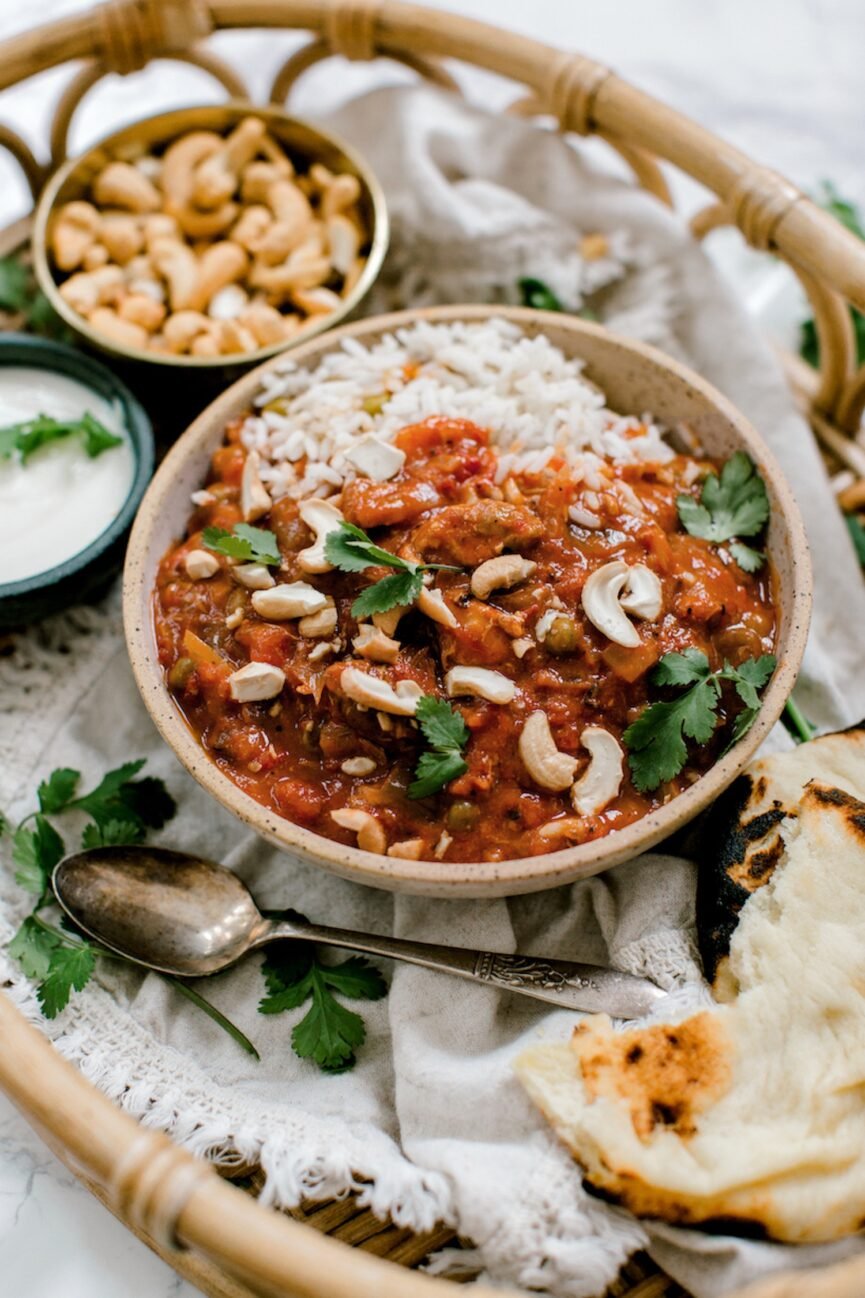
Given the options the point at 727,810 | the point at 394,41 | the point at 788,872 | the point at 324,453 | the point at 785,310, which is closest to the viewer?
the point at 788,872

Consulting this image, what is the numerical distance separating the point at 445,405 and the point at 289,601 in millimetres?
618

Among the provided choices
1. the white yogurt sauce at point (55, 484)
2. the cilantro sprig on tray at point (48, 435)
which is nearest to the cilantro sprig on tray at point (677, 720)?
the white yogurt sauce at point (55, 484)

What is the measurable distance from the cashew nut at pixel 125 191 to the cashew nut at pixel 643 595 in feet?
6.17

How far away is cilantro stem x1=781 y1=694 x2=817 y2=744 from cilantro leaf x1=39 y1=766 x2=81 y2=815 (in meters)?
1.62

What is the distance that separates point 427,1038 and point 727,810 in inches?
29.7

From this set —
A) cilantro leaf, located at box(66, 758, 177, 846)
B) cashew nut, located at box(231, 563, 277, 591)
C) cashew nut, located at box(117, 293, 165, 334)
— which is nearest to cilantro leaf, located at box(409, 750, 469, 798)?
cashew nut, located at box(231, 563, 277, 591)

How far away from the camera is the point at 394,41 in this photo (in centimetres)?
350

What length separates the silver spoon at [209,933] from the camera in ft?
7.63

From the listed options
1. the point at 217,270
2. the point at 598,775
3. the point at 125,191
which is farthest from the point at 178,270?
the point at 598,775

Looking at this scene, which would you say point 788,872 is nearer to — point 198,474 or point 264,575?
point 264,575

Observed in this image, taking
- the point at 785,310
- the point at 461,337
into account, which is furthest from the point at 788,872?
the point at 785,310

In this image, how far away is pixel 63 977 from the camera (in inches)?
94.5

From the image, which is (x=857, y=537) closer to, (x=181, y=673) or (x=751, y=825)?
(x=751, y=825)

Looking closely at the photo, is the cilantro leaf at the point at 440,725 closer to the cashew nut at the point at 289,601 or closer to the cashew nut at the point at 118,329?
the cashew nut at the point at 289,601
